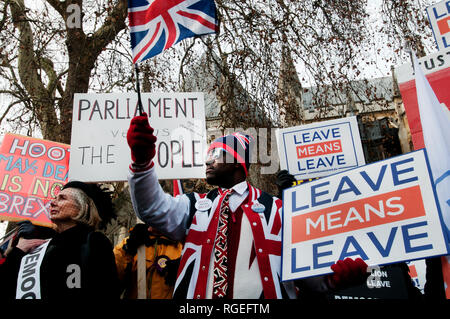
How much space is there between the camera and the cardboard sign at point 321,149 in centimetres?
415

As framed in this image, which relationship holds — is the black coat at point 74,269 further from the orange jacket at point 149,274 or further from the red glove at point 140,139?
the red glove at point 140,139

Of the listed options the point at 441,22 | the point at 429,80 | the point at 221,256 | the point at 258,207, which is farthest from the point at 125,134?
the point at 441,22

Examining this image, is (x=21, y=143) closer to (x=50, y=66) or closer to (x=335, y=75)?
(x=50, y=66)

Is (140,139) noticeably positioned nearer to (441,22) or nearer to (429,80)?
(429,80)

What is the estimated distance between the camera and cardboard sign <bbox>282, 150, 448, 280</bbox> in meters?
1.61

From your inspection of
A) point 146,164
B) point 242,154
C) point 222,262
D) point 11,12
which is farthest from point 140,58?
point 11,12

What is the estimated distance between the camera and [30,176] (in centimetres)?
368

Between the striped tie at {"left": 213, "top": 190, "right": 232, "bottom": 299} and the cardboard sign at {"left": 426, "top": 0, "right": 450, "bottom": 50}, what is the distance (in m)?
2.84

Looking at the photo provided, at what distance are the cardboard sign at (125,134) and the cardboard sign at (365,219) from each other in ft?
4.18

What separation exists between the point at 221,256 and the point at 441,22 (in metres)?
3.23

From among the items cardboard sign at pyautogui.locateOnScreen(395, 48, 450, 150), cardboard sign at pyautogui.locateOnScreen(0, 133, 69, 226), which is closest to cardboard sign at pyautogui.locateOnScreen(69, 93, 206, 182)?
cardboard sign at pyautogui.locateOnScreen(0, 133, 69, 226)

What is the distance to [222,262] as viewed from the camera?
1904mm

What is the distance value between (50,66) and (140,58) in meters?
5.76
